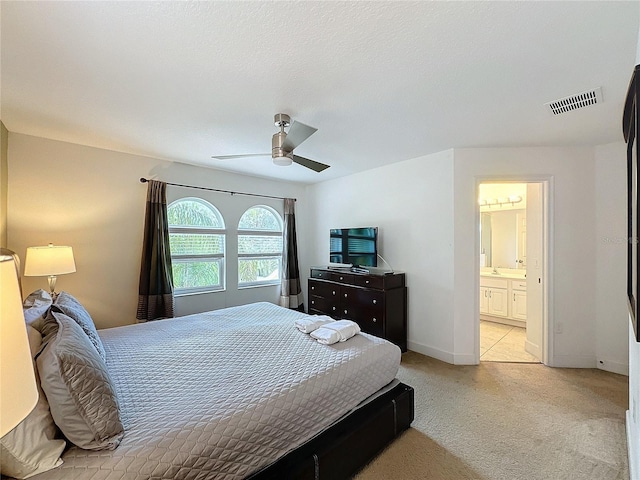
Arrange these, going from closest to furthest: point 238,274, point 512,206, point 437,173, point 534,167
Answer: point 534,167 < point 437,173 < point 238,274 < point 512,206

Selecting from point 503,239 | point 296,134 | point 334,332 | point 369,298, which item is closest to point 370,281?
point 369,298

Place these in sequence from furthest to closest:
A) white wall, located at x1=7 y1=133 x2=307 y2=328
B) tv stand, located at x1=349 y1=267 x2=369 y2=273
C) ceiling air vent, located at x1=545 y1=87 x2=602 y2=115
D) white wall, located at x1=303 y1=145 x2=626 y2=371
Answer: tv stand, located at x1=349 y1=267 x2=369 y2=273, white wall, located at x1=303 y1=145 x2=626 y2=371, white wall, located at x1=7 y1=133 x2=307 y2=328, ceiling air vent, located at x1=545 y1=87 x2=602 y2=115

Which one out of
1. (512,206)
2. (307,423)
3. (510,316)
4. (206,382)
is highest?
(512,206)

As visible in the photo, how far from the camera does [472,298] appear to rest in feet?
10.6

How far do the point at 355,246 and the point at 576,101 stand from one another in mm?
2746

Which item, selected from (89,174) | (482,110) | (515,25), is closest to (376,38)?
(515,25)

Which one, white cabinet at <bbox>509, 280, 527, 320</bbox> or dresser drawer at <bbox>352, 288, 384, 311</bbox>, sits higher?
dresser drawer at <bbox>352, 288, 384, 311</bbox>

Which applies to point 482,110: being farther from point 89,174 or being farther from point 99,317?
point 99,317

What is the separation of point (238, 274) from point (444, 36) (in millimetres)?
3951

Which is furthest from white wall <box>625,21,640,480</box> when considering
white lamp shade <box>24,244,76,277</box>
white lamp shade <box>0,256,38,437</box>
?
white lamp shade <box>24,244,76,277</box>

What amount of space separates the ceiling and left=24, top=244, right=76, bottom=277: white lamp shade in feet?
3.95

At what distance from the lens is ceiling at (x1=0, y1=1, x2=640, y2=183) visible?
1.32 meters

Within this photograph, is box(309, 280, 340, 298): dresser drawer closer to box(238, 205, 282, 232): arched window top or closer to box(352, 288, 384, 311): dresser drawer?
box(352, 288, 384, 311): dresser drawer

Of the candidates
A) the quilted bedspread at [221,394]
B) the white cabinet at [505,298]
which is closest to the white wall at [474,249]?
the white cabinet at [505,298]
